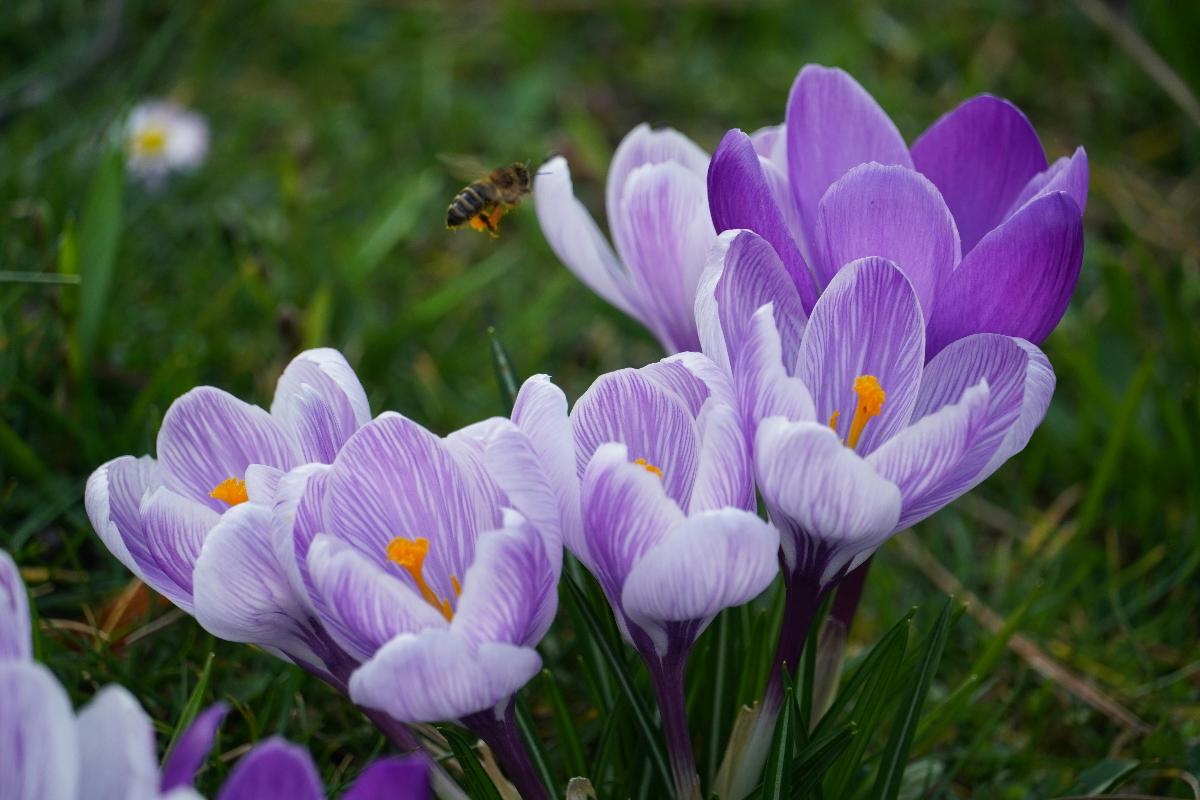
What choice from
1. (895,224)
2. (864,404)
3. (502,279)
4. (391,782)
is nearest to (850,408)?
(864,404)

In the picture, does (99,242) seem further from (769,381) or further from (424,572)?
(769,381)

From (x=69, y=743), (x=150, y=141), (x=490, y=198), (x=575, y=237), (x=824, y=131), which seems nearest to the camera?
(x=69, y=743)

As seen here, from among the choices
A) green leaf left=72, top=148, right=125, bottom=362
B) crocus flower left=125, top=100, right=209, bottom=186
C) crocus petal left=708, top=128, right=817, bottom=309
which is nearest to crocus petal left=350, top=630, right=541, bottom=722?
crocus petal left=708, top=128, right=817, bottom=309

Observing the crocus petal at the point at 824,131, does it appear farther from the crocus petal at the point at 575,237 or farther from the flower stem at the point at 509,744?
the flower stem at the point at 509,744

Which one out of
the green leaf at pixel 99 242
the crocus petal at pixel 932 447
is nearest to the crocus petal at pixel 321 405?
the crocus petal at pixel 932 447

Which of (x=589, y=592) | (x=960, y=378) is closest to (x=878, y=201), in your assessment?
(x=960, y=378)

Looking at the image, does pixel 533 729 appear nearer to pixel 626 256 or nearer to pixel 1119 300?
pixel 626 256

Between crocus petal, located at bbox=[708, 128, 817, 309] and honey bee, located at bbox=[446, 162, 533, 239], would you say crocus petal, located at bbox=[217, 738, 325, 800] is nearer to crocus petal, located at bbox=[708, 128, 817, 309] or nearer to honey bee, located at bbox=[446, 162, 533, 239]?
crocus petal, located at bbox=[708, 128, 817, 309]
